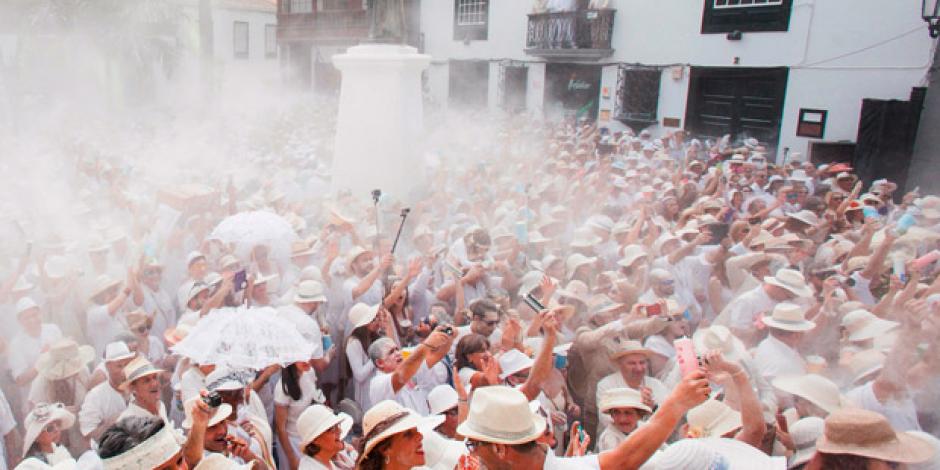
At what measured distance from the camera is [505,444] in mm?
2338

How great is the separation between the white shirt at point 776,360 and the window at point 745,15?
12448 mm

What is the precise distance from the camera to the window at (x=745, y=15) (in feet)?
47.1

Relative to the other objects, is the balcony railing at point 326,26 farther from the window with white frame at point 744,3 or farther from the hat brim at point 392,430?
the hat brim at point 392,430

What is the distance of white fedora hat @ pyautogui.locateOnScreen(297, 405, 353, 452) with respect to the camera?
9.87ft

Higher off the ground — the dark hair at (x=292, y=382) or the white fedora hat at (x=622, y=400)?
the white fedora hat at (x=622, y=400)

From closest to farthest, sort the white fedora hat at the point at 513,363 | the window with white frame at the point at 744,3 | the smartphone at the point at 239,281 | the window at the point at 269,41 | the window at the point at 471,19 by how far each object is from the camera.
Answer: the white fedora hat at the point at 513,363 < the smartphone at the point at 239,281 < the window with white frame at the point at 744,3 < the window at the point at 471,19 < the window at the point at 269,41

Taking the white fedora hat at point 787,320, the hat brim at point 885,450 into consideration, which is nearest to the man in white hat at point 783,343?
the white fedora hat at point 787,320

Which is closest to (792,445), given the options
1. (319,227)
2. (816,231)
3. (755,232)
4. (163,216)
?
(755,232)

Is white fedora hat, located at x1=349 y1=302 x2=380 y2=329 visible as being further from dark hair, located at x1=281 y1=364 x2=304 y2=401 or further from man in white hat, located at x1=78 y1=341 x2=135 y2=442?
man in white hat, located at x1=78 y1=341 x2=135 y2=442

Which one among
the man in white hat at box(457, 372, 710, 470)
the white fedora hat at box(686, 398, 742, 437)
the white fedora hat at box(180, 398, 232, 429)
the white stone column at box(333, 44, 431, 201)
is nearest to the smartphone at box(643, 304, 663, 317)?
the white fedora hat at box(686, 398, 742, 437)

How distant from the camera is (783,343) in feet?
13.7

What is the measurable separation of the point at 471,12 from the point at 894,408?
21.2m

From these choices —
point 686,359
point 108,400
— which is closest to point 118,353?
point 108,400

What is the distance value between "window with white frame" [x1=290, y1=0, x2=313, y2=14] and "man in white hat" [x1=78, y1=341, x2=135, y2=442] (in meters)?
29.6
